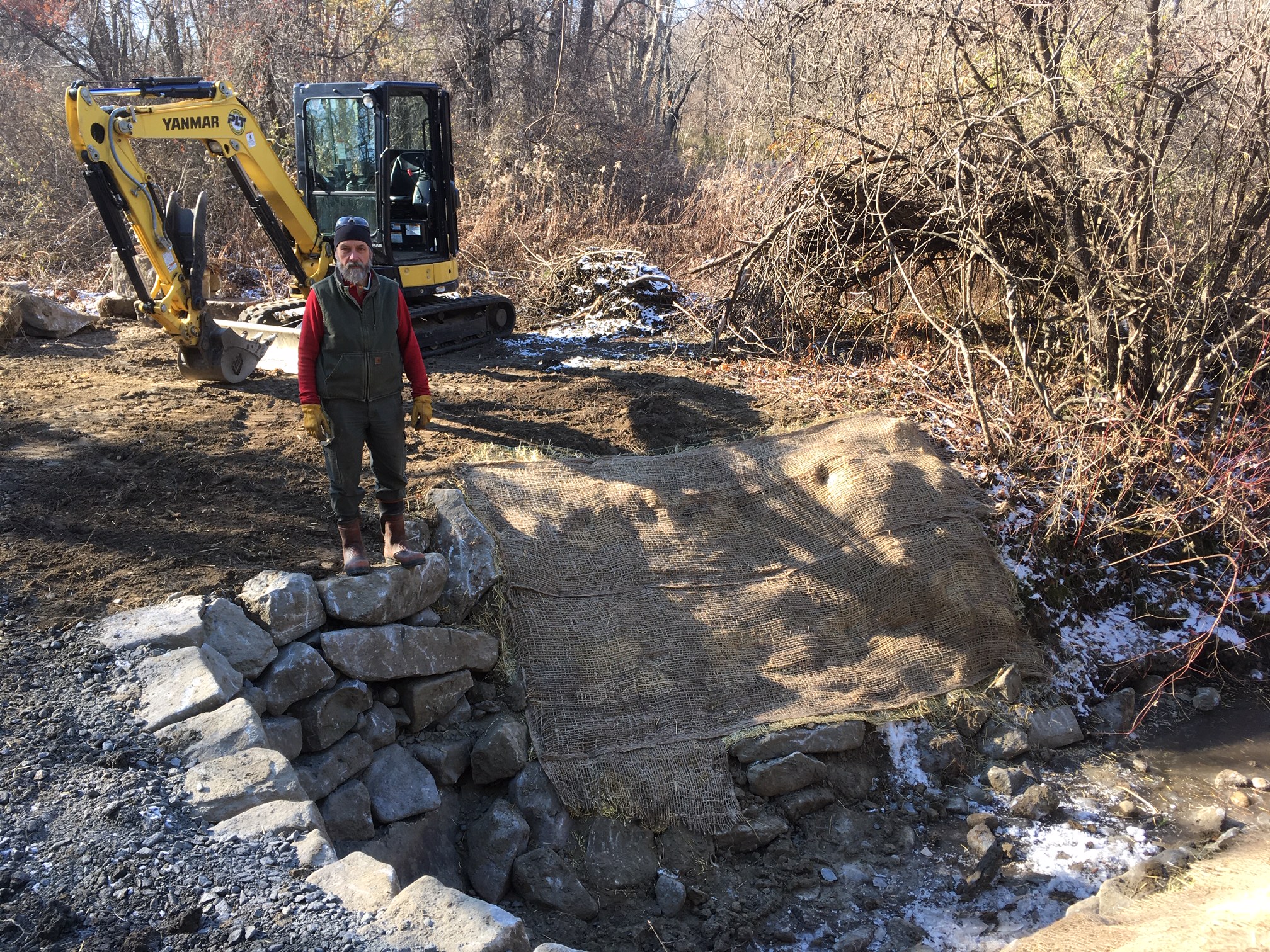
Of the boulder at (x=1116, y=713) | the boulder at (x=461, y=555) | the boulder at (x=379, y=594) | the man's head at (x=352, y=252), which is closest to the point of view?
the man's head at (x=352, y=252)

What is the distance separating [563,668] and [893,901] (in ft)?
6.16

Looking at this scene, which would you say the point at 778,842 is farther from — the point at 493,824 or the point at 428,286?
the point at 428,286

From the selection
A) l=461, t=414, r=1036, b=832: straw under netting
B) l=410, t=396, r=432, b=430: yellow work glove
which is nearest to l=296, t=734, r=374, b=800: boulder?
l=461, t=414, r=1036, b=832: straw under netting

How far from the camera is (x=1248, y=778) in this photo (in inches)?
193

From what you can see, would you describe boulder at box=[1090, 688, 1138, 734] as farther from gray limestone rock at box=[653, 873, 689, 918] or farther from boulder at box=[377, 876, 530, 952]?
boulder at box=[377, 876, 530, 952]

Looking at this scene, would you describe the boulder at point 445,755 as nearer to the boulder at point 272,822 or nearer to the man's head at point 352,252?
the boulder at point 272,822

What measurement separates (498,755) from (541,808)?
1.03 ft

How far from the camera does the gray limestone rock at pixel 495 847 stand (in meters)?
4.09

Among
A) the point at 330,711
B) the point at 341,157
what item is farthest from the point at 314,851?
the point at 341,157

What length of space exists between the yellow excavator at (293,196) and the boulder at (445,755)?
4214mm

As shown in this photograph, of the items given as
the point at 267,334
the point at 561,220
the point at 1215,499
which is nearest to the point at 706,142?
the point at 561,220

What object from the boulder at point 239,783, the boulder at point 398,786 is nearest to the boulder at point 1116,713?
the boulder at point 398,786

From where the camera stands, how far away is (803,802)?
183 inches

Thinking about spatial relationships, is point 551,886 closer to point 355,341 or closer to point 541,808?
point 541,808
